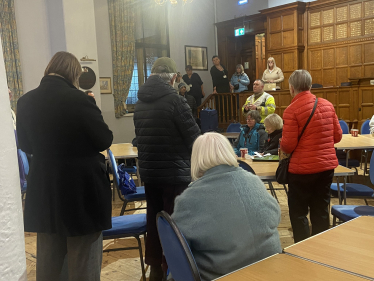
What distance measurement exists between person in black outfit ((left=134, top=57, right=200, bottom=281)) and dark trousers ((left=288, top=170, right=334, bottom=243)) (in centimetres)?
90

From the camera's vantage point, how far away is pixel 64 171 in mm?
1713

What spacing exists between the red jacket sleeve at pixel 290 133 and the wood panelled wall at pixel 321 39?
653 centimetres

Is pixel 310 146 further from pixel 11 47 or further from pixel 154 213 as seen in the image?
pixel 11 47

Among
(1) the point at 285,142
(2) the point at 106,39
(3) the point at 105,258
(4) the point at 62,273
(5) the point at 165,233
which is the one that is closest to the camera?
(5) the point at 165,233

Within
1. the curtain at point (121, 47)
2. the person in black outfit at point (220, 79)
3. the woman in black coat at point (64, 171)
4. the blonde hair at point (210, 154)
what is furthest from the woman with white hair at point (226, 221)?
the person in black outfit at point (220, 79)

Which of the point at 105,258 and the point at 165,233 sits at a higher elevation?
the point at 165,233

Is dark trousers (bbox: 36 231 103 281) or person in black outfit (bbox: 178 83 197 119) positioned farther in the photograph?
person in black outfit (bbox: 178 83 197 119)

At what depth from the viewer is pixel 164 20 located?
10.7 meters

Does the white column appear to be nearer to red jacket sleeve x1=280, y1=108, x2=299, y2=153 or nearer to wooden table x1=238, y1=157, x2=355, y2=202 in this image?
red jacket sleeve x1=280, y1=108, x2=299, y2=153

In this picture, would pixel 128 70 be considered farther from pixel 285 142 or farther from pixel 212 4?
pixel 285 142

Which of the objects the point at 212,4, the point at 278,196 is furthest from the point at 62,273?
the point at 212,4

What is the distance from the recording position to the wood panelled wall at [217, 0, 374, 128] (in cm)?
969

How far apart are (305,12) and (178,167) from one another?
32.1 ft

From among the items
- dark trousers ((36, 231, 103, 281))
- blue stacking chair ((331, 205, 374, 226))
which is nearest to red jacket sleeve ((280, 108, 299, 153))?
blue stacking chair ((331, 205, 374, 226))
